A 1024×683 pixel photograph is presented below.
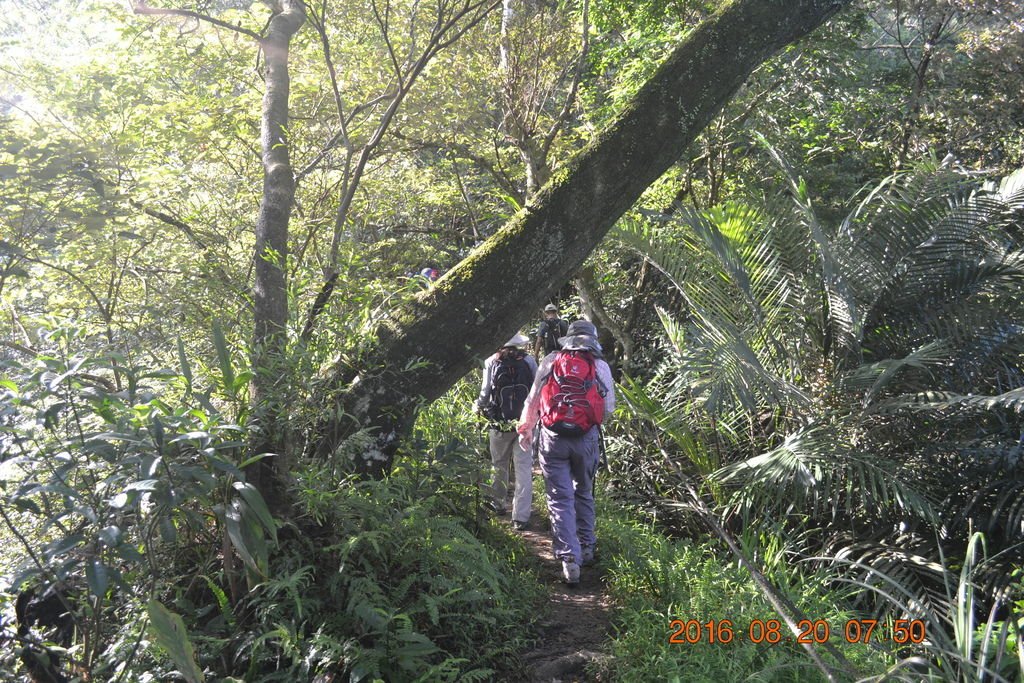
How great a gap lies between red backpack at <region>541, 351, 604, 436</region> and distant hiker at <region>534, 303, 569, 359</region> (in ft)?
6.98

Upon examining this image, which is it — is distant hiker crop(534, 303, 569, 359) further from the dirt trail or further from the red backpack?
the dirt trail

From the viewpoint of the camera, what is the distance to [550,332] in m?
8.20

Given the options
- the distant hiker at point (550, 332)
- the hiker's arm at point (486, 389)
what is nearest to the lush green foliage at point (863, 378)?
the hiker's arm at point (486, 389)

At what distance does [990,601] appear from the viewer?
491cm

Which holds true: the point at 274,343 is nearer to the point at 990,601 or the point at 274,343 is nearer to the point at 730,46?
the point at 730,46

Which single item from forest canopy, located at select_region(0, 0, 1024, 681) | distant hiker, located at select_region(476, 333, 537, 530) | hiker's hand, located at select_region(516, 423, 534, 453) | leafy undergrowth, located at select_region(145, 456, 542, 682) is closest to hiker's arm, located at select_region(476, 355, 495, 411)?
distant hiker, located at select_region(476, 333, 537, 530)

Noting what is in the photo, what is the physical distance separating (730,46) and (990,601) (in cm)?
397

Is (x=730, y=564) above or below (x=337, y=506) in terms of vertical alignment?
below

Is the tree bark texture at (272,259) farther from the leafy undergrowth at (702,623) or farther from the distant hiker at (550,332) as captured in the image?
the distant hiker at (550,332)

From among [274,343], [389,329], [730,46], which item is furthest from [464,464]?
[730,46]

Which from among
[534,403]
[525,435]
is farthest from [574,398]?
[525,435]

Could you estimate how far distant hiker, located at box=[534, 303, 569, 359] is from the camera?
7.93 m

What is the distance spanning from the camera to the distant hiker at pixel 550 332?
793 cm

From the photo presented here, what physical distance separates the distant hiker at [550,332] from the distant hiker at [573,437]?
207 cm
